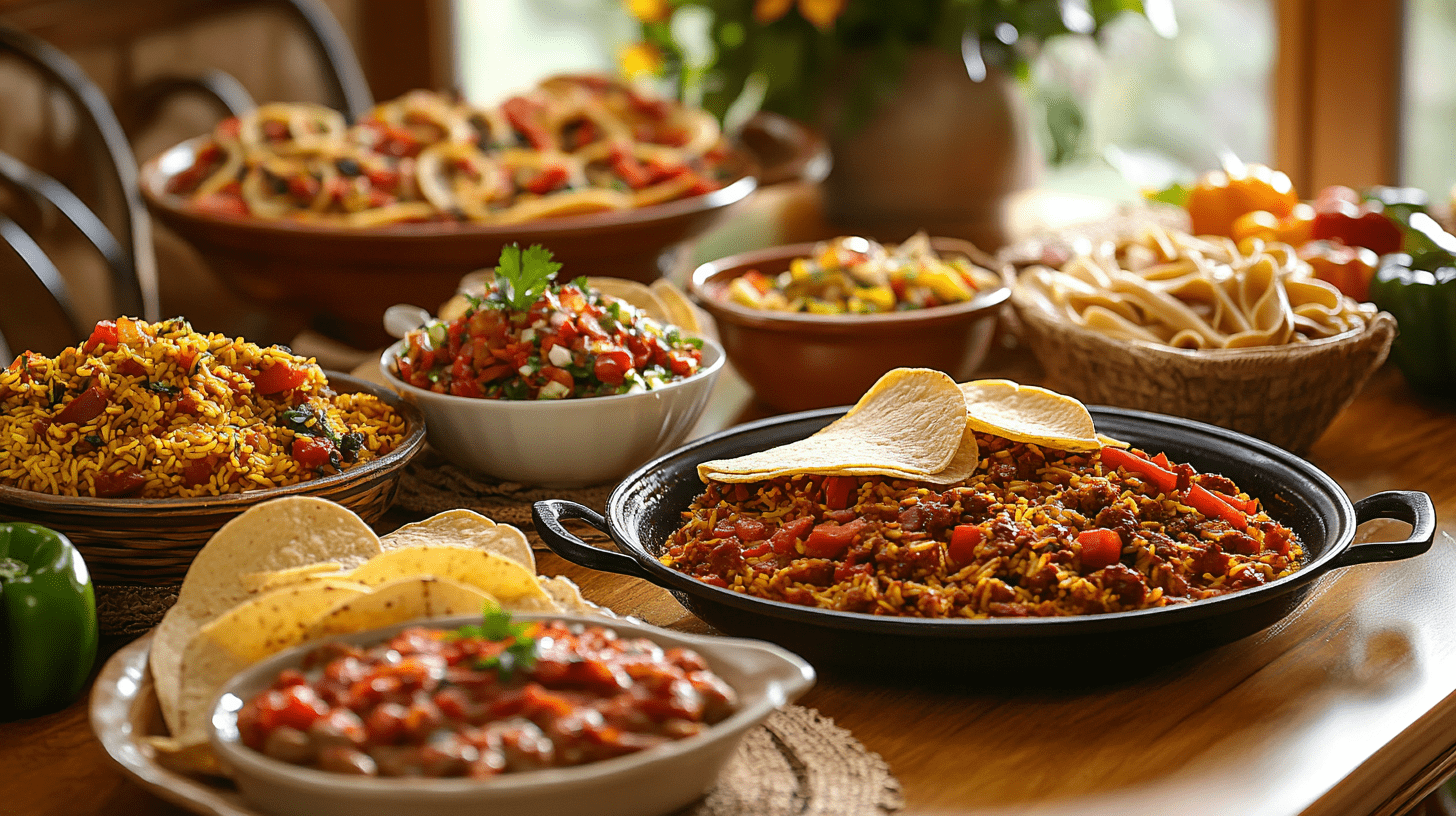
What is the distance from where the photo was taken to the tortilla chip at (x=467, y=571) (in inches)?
48.6

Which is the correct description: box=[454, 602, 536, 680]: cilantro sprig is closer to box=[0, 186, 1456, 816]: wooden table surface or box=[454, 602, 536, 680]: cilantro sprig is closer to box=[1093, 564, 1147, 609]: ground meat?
box=[0, 186, 1456, 816]: wooden table surface

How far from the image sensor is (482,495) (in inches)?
74.1

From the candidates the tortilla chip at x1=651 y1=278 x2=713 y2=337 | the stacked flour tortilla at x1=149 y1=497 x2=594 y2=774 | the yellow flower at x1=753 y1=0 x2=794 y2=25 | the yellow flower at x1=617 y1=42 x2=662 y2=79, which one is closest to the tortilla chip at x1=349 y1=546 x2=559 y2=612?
the stacked flour tortilla at x1=149 y1=497 x2=594 y2=774

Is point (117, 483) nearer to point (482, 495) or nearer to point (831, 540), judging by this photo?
point (482, 495)

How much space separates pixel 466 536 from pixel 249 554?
24 centimetres

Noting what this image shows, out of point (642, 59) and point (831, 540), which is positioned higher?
point (642, 59)

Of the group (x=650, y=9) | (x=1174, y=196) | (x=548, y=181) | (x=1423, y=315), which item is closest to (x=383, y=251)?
(x=548, y=181)

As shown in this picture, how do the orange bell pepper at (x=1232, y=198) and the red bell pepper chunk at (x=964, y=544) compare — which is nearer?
the red bell pepper chunk at (x=964, y=544)

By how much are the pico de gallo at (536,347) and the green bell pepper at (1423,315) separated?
1302mm

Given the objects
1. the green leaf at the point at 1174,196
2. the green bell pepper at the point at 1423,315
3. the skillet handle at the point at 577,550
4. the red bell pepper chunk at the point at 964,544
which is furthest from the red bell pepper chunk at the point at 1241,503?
the green leaf at the point at 1174,196

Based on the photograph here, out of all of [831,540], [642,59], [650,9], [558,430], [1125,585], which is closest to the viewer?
[1125,585]

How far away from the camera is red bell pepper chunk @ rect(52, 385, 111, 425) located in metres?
1.48

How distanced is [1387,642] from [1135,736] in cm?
39

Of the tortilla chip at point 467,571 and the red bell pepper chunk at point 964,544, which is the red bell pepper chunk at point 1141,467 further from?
the tortilla chip at point 467,571
